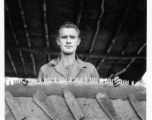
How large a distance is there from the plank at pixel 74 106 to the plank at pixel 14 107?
36 cm

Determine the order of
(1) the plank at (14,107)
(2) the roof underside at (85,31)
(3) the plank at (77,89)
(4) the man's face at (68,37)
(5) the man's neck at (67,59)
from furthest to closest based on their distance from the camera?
(2) the roof underside at (85,31)
(5) the man's neck at (67,59)
(4) the man's face at (68,37)
(3) the plank at (77,89)
(1) the plank at (14,107)

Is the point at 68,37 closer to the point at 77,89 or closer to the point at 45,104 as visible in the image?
the point at 77,89

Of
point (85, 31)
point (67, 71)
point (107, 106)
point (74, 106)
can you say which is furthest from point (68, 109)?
point (85, 31)

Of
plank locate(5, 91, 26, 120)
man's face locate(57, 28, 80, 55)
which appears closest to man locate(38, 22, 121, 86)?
man's face locate(57, 28, 80, 55)

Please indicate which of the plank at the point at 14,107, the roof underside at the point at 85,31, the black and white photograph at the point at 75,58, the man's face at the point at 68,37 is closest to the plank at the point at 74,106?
the black and white photograph at the point at 75,58

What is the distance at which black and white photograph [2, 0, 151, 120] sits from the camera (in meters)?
2.52

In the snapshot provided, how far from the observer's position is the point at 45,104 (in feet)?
8.20

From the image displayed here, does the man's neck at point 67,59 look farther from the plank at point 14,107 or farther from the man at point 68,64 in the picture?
the plank at point 14,107

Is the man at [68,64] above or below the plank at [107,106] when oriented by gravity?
above

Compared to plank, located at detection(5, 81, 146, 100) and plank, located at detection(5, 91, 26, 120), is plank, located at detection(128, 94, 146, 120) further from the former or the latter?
plank, located at detection(5, 91, 26, 120)

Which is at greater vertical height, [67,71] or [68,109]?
[67,71]

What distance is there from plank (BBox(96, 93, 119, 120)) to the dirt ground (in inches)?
1.3

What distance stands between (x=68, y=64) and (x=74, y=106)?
101 cm

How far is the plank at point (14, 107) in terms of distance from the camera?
2467 mm
